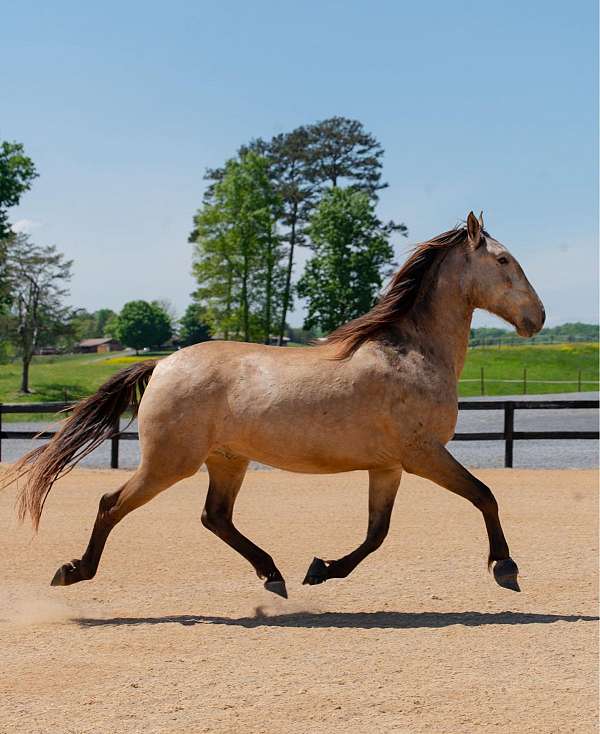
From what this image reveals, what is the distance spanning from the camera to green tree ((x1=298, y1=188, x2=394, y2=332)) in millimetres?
43500

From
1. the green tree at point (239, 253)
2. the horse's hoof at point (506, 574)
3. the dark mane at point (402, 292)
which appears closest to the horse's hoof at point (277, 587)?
the horse's hoof at point (506, 574)

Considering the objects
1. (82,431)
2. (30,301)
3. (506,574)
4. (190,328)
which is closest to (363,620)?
(506,574)

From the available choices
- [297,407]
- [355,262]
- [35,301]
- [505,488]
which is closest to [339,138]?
[355,262]

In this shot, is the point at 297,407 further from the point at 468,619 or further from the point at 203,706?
the point at 203,706

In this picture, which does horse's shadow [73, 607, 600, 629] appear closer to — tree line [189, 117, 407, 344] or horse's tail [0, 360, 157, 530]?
horse's tail [0, 360, 157, 530]

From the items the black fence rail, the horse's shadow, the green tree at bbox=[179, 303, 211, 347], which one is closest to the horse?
the horse's shadow

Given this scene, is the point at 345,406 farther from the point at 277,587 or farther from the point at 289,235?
the point at 289,235

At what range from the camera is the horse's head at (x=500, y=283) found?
5609 millimetres

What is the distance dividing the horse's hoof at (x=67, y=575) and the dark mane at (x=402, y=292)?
7.08 ft

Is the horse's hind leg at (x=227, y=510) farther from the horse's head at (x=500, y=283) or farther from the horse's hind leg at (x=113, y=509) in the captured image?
the horse's head at (x=500, y=283)

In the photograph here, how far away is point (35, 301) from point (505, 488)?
25.9 metres

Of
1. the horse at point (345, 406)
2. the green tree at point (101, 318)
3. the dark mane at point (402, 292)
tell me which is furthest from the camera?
the green tree at point (101, 318)

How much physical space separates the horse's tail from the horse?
0.05 ft

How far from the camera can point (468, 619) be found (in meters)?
5.25
